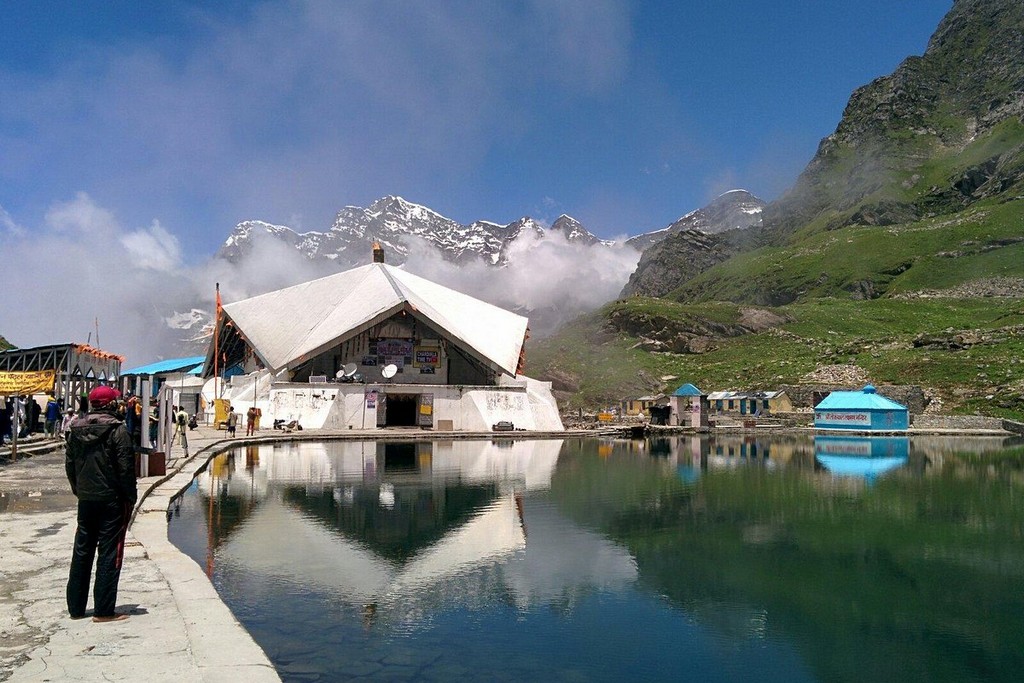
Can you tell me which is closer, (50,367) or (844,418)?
(50,367)

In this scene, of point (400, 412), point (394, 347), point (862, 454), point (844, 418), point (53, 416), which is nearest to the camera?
point (53, 416)

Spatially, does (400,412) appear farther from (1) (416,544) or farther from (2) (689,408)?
(1) (416,544)

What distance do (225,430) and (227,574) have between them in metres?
32.2

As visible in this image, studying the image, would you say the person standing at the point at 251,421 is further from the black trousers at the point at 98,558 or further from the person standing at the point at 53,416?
the black trousers at the point at 98,558

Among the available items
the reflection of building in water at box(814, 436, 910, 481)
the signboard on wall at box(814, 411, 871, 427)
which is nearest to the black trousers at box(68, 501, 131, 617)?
the reflection of building in water at box(814, 436, 910, 481)

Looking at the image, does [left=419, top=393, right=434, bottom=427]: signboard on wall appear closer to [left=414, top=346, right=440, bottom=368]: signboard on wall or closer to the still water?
[left=414, top=346, right=440, bottom=368]: signboard on wall

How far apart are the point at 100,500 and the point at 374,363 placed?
38834 mm

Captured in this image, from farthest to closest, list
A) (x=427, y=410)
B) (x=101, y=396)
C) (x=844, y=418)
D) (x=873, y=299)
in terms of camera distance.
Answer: (x=873, y=299) → (x=844, y=418) → (x=427, y=410) → (x=101, y=396)

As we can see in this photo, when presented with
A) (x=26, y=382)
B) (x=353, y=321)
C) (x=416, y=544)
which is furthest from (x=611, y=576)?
(x=353, y=321)

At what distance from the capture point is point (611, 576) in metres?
9.49

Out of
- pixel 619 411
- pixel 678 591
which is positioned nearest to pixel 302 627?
pixel 678 591

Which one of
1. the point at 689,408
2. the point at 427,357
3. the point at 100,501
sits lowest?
the point at 100,501

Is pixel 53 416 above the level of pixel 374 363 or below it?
below

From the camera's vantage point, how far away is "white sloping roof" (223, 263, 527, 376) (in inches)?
1712
